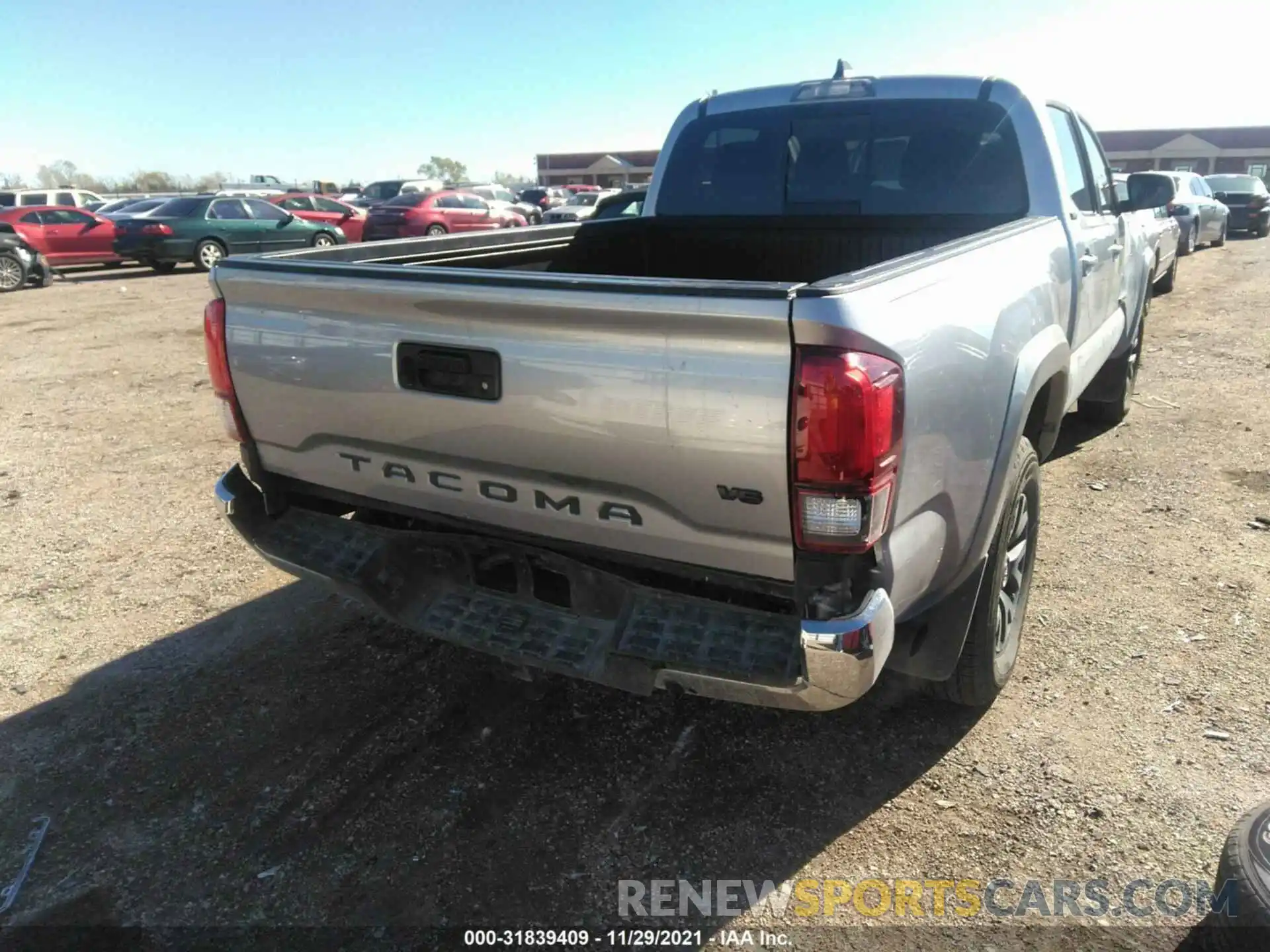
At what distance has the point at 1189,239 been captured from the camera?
16.7 meters

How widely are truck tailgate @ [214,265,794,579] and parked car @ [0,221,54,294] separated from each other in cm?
1640

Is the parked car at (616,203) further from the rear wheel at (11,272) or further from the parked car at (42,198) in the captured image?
the parked car at (42,198)

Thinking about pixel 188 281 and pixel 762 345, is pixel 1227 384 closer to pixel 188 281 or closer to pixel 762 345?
pixel 762 345

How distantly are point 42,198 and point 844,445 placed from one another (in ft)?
→ 82.4

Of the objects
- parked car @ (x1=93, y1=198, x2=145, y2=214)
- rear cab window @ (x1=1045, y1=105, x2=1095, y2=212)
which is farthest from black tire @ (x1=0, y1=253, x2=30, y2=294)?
rear cab window @ (x1=1045, y1=105, x2=1095, y2=212)

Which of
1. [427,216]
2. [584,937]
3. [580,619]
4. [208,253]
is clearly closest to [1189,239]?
[427,216]

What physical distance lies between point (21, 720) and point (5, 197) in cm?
2274

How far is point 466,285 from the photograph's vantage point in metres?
2.33

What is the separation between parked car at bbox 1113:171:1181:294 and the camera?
15.4 ft

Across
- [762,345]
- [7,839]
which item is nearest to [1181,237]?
[762,345]

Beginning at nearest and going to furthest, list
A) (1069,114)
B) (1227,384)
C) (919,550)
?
1. (919,550)
2. (1069,114)
3. (1227,384)

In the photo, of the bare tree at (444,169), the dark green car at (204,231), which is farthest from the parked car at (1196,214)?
the bare tree at (444,169)

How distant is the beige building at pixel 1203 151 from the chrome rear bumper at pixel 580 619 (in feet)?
183

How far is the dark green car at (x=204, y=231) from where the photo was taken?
17.1 meters
